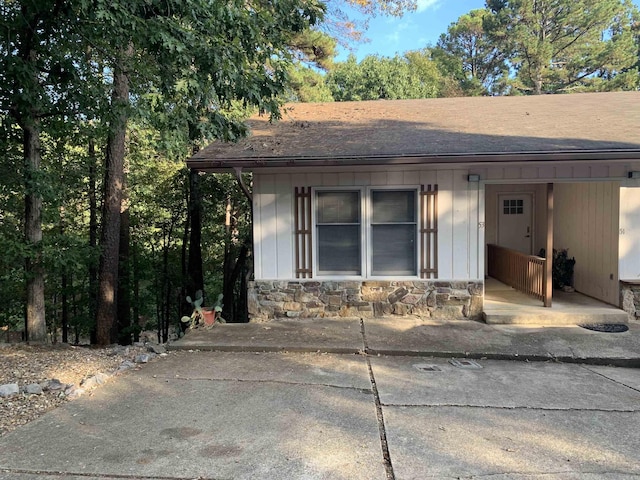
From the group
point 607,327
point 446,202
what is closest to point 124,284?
point 446,202

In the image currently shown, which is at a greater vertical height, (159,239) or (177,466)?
(159,239)

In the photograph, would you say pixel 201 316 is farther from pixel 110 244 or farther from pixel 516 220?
pixel 516 220

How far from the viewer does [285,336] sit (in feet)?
20.7

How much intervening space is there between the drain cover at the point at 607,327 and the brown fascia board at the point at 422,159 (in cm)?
252

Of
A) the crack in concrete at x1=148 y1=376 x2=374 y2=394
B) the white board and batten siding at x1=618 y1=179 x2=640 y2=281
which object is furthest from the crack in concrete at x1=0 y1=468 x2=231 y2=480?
the white board and batten siding at x1=618 y1=179 x2=640 y2=281

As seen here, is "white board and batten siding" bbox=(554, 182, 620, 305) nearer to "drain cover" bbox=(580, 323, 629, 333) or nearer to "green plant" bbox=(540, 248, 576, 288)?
"green plant" bbox=(540, 248, 576, 288)

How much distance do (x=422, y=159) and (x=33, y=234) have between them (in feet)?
19.0

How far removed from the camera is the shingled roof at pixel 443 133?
668 cm

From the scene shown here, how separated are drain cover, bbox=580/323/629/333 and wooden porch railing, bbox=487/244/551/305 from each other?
78 centimetres

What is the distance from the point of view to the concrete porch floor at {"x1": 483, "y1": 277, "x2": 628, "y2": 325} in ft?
22.5

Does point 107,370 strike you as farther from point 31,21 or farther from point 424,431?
point 31,21

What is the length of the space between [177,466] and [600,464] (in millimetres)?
2855

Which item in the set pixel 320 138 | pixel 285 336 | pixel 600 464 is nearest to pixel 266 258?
pixel 285 336

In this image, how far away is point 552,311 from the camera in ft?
23.2
